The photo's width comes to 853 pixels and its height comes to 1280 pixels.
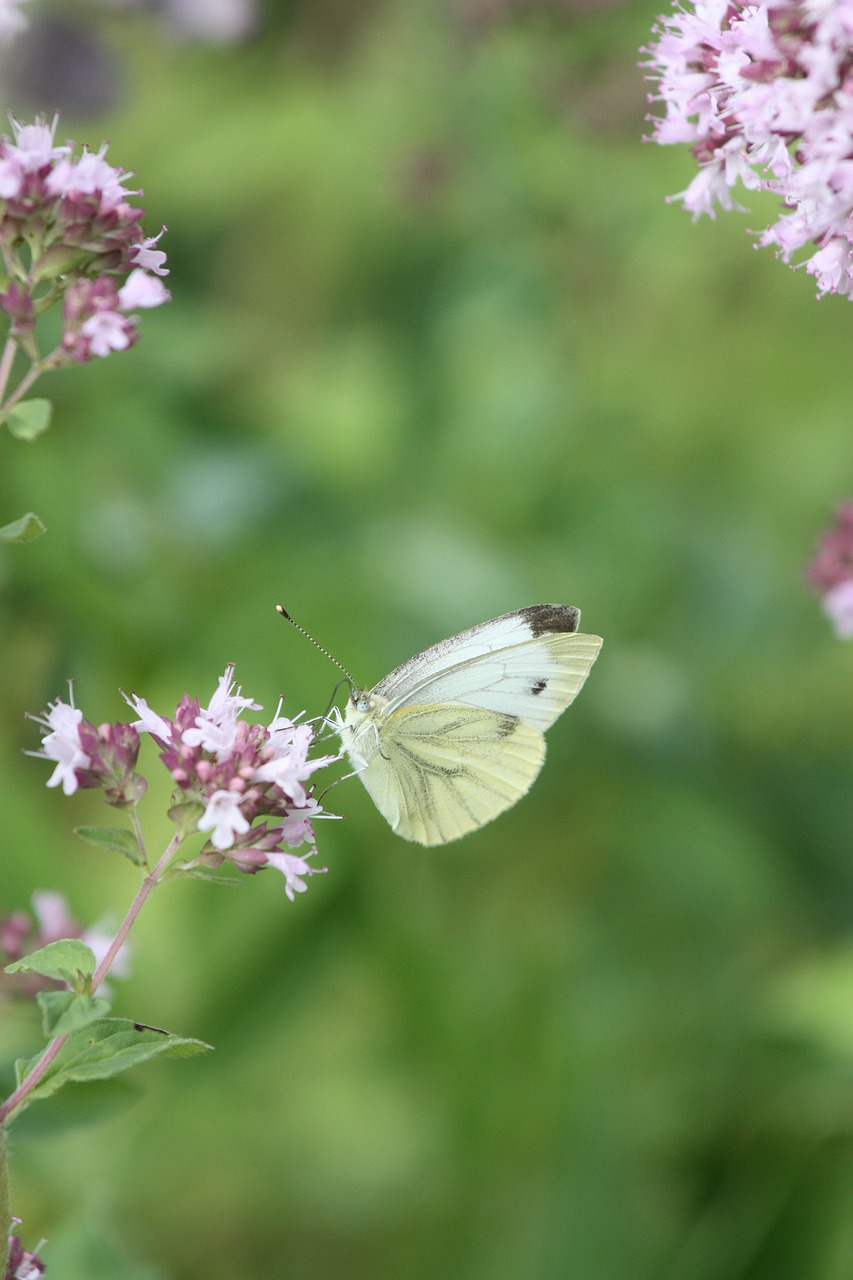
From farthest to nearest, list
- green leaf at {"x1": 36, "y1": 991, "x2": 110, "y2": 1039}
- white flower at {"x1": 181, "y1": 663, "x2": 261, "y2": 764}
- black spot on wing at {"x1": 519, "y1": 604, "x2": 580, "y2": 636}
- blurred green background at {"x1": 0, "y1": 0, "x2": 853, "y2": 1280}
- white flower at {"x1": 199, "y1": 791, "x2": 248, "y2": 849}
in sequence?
blurred green background at {"x1": 0, "y1": 0, "x2": 853, "y2": 1280}, black spot on wing at {"x1": 519, "y1": 604, "x2": 580, "y2": 636}, white flower at {"x1": 181, "y1": 663, "x2": 261, "y2": 764}, white flower at {"x1": 199, "y1": 791, "x2": 248, "y2": 849}, green leaf at {"x1": 36, "y1": 991, "x2": 110, "y2": 1039}

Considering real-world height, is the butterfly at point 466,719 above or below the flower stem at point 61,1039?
above

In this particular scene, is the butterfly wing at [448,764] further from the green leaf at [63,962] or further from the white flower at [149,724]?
the green leaf at [63,962]

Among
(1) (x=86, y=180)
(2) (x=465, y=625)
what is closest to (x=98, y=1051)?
(1) (x=86, y=180)

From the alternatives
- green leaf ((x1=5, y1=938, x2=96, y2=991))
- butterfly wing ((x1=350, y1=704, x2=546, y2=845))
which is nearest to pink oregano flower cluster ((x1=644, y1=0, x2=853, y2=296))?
green leaf ((x1=5, y1=938, x2=96, y2=991))

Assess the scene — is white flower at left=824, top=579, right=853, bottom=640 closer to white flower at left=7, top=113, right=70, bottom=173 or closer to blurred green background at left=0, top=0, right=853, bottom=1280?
blurred green background at left=0, top=0, right=853, bottom=1280

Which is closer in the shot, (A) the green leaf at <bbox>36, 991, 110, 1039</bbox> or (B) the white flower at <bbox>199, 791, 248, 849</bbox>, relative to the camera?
(A) the green leaf at <bbox>36, 991, 110, 1039</bbox>

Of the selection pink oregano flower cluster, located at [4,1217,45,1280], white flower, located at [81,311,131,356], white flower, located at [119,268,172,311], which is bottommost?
pink oregano flower cluster, located at [4,1217,45,1280]

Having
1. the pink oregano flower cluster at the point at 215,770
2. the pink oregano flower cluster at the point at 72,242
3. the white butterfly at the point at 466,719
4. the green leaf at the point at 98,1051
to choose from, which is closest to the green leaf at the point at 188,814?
the pink oregano flower cluster at the point at 215,770

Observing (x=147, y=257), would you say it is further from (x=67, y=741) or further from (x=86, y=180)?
(x=67, y=741)

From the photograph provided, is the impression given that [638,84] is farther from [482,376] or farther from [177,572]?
[177,572]
